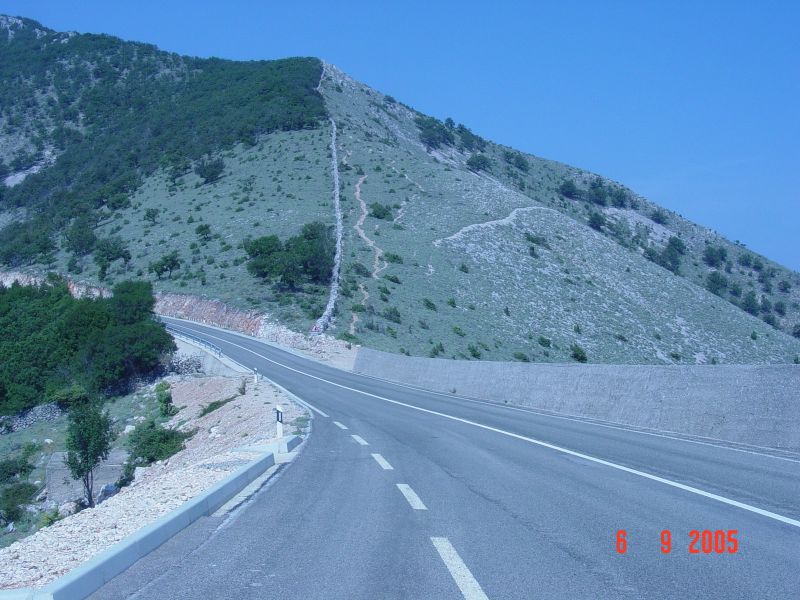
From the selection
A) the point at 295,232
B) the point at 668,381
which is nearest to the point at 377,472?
the point at 668,381

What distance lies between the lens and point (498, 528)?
788 centimetres

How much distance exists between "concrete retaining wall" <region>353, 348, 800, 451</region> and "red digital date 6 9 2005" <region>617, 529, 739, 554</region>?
6767mm

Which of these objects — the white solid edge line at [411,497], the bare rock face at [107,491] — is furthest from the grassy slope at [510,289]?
the white solid edge line at [411,497]

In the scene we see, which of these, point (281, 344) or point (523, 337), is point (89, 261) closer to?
point (281, 344)

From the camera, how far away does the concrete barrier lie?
5374mm

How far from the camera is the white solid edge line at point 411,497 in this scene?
8.99 m

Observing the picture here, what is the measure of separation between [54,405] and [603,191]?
356 ft

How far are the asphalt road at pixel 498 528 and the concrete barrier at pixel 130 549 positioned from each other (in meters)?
0.12

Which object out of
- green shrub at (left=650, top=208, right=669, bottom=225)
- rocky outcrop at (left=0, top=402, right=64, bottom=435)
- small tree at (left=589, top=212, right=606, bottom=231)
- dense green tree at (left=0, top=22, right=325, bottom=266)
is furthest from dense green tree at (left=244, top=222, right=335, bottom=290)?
green shrub at (left=650, top=208, right=669, bottom=225)

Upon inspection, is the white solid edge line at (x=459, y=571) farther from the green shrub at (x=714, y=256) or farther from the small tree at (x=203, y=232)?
the green shrub at (x=714, y=256)

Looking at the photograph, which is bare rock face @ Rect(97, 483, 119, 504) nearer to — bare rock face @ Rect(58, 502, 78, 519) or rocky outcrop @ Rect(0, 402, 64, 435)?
bare rock face @ Rect(58, 502, 78, 519)

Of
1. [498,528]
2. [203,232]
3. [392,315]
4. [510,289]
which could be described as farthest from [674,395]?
[203,232]

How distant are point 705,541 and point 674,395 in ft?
33.2

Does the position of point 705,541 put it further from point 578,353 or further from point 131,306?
point 578,353
